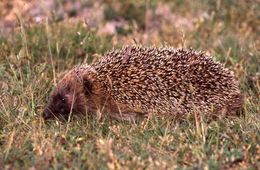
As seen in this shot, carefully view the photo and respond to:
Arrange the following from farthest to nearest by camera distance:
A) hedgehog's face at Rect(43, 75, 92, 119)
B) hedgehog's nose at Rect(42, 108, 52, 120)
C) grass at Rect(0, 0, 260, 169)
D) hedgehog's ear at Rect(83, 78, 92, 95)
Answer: hedgehog's ear at Rect(83, 78, 92, 95), hedgehog's face at Rect(43, 75, 92, 119), hedgehog's nose at Rect(42, 108, 52, 120), grass at Rect(0, 0, 260, 169)

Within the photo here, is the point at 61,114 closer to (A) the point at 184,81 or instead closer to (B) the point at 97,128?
(B) the point at 97,128

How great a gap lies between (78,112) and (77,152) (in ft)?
4.99

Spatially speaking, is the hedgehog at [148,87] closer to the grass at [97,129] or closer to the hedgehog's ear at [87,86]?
the hedgehog's ear at [87,86]

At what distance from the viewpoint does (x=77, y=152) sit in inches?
209

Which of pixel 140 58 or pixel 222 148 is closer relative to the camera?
pixel 222 148

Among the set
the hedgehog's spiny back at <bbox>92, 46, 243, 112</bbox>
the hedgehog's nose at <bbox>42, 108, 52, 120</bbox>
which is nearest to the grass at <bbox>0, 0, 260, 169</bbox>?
the hedgehog's nose at <bbox>42, 108, 52, 120</bbox>

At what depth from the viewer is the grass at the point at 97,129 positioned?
16.9 feet

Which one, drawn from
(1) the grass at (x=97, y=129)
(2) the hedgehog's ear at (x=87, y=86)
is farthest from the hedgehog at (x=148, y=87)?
(1) the grass at (x=97, y=129)

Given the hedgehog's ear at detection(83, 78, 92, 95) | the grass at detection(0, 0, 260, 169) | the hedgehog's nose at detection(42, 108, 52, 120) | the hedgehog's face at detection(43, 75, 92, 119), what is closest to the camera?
the grass at detection(0, 0, 260, 169)

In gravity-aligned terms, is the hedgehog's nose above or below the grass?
below

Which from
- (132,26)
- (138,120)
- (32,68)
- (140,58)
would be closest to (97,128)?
(138,120)

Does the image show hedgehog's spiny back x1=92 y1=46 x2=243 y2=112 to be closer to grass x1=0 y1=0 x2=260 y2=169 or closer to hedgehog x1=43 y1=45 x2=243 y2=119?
hedgehog x1=43 y1=45 x2=243 y2=119

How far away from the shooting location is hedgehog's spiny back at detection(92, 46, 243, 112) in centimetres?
654

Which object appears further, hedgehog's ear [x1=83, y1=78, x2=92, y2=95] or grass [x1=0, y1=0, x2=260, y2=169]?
hedgehog's ear [x1=83, y1=78, x2=92, y2=95]
